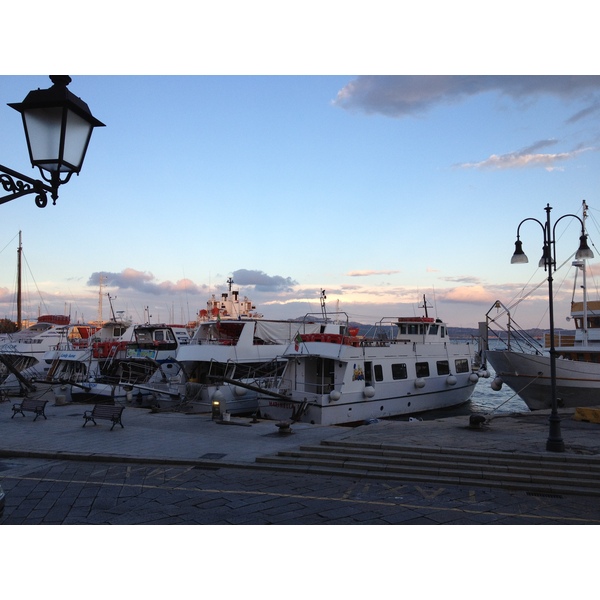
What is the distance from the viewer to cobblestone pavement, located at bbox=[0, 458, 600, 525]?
8.16 m

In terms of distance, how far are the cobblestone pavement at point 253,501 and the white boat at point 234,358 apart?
1214cm

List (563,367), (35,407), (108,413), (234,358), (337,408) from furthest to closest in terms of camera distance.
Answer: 1. (234,358)
2. (563,367)
3. (337,408)
4. (35,407)
5. (108,413)

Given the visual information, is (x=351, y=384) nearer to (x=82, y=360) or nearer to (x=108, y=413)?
(x=108, y=413)

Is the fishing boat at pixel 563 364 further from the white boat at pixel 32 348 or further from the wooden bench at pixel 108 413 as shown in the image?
the white boat at pixel 32 348

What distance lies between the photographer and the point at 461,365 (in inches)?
1222

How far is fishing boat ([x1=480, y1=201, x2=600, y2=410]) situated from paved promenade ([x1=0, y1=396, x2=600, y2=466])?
27.0ft

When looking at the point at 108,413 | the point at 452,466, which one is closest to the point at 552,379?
the point at 452,466

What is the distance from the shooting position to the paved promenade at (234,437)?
486 inches

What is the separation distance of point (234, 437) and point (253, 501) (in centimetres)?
592

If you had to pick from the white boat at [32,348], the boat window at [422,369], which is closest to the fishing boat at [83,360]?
the white boat at [32,348]

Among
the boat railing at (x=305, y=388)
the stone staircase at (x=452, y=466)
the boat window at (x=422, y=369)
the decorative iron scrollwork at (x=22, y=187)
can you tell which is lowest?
the stone staircase at (x=452, y=466)

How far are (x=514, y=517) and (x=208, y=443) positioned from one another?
830cm

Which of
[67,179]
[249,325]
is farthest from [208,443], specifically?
[249,325]

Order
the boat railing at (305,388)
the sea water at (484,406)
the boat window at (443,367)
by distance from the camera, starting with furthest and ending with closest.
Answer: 1. the boat window at (443,367)
2. the sea water at (484,406)
3. the boat railing at (305,388)
